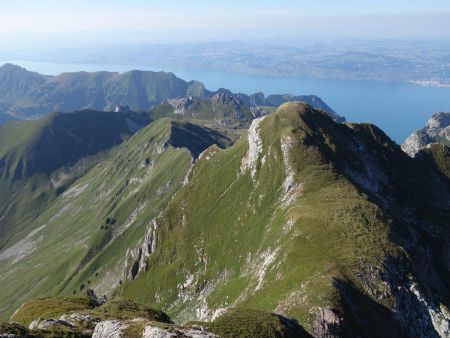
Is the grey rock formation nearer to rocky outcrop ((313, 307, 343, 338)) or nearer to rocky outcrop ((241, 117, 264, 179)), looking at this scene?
rocky outcrop ((313, 307, 343, 338))

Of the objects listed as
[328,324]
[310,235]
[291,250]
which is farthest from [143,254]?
[328,324]

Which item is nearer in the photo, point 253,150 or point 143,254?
point 253,150

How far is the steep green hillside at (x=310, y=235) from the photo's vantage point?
219ft

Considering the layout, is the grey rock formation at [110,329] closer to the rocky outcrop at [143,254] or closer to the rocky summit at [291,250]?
the rocky summit at [291,250]

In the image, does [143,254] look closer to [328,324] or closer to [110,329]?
[328,324]

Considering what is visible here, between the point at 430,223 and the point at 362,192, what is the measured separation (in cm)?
3077

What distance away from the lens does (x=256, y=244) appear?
344 feet

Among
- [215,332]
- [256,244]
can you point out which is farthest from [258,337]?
[256,244]

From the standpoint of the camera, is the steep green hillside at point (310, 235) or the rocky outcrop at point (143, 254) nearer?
the steep green hillside at point (310, 235)

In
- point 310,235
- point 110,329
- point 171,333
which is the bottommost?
point 310,235

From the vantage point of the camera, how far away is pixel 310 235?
81.5m

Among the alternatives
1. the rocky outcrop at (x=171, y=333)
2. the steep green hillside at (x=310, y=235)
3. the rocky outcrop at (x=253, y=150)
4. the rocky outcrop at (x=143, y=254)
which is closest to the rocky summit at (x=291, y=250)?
the rocky outcrop at (x=171, y=333)

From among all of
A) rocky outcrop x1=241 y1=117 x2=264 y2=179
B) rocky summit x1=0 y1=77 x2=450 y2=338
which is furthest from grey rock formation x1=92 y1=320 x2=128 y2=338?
rocky outcrop x1=241 y1=117 x2=264 y2=179

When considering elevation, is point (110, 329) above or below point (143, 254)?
above
